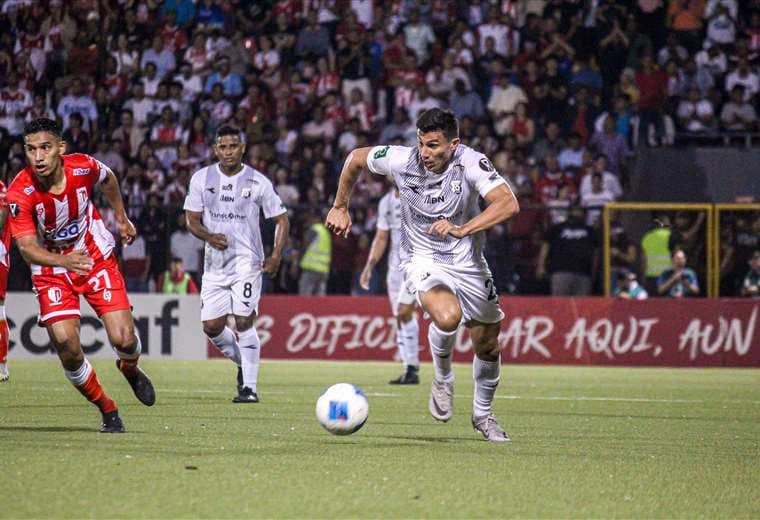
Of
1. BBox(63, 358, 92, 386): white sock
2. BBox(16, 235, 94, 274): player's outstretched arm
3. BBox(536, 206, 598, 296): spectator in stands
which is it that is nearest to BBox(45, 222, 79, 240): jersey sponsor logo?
BBox(16, 235, 94, 274): player's outstretched arm

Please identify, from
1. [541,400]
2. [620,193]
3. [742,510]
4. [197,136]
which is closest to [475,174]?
[742,510]

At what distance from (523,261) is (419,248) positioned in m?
10.8

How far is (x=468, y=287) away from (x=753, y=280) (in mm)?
11860

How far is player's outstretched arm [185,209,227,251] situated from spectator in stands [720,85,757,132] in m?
11.6

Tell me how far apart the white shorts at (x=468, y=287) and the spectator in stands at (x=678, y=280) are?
11.4 metres

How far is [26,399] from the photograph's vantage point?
1266cm

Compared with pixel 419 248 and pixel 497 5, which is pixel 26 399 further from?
pixel 497 5

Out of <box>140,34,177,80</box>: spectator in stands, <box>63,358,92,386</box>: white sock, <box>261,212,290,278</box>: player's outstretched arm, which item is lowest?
<box>63,358,92,386</box>: white sock

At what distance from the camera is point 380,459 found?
26.4 feet

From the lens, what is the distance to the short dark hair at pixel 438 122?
8.98 metres

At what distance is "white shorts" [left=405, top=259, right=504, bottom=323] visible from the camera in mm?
9250

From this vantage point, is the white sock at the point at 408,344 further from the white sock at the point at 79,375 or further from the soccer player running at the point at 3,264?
the white sock at the point at 79,375

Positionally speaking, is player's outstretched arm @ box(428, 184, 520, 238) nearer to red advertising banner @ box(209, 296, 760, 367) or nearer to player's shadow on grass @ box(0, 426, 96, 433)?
player's shadow on grass @ box(0, 426, 96, 433)

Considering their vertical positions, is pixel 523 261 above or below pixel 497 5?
below
